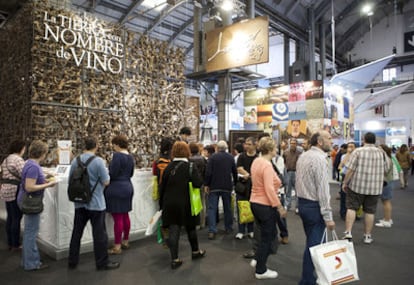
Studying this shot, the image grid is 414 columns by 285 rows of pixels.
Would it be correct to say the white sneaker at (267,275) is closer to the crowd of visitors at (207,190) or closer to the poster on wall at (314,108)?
the crowd of visitors at (207,190)

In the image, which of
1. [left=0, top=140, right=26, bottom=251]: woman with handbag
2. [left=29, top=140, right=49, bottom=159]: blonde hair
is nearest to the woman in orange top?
[left=29, top=140, right=49, bottom=159]: blonde hair

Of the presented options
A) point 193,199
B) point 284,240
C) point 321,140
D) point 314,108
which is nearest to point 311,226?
point 321,140

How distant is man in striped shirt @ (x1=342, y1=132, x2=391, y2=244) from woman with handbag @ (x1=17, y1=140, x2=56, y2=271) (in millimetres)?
3676

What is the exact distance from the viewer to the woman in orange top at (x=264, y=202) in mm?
2941

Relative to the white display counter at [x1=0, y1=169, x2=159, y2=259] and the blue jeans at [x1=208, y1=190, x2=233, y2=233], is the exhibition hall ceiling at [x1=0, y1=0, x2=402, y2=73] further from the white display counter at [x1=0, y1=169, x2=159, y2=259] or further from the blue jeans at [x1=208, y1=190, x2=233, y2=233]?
the white display counter at [x1=0, y1=169, x2=159, y2=259]

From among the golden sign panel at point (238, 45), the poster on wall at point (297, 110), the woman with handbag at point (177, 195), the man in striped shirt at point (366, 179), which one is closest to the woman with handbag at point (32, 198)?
the woman with handbag at point (177, 195)

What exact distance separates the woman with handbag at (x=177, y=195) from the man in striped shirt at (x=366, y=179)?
211cm

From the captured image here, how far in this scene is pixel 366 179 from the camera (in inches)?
158

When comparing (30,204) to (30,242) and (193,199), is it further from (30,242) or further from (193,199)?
(193,199)

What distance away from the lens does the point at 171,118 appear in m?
7.21

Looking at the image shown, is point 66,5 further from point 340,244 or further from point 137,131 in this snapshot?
point 340,244

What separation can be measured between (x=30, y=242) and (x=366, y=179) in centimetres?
403

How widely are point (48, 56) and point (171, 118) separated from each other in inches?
110

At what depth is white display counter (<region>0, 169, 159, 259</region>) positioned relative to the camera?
3.82 metres
